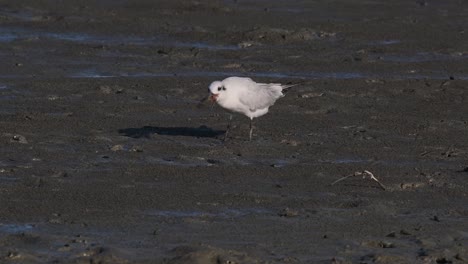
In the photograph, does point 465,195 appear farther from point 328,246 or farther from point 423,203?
point 328,246

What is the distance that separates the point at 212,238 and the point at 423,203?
205 centimetres

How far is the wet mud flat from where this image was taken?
9516 millimetres

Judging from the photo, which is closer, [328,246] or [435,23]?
[328,246]

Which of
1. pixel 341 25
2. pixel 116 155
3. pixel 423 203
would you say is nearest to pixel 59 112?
pixel 116 155

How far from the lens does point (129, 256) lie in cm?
888

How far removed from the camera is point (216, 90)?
1285cm

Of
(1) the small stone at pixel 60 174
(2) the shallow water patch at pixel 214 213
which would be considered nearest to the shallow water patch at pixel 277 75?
(1) the small stone at pixel 60 174

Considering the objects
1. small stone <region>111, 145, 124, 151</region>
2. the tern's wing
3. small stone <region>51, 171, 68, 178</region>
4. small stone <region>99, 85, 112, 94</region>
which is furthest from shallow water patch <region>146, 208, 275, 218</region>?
small stone <region>99, 85, 112, 94</region>

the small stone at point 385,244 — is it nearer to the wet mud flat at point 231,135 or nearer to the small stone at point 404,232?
the wet mud flat at point 231,135

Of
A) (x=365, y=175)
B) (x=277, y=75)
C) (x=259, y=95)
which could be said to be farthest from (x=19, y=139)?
(x=277, y=75)

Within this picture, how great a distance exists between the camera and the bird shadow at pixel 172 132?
13.0 meters

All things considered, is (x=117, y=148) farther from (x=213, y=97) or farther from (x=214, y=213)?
(x=214, y=213)

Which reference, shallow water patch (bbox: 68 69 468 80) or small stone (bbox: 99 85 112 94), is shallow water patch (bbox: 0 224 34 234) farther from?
shallow water patch (bbox: 68 69 468 80)

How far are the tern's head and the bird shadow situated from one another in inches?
18.1
